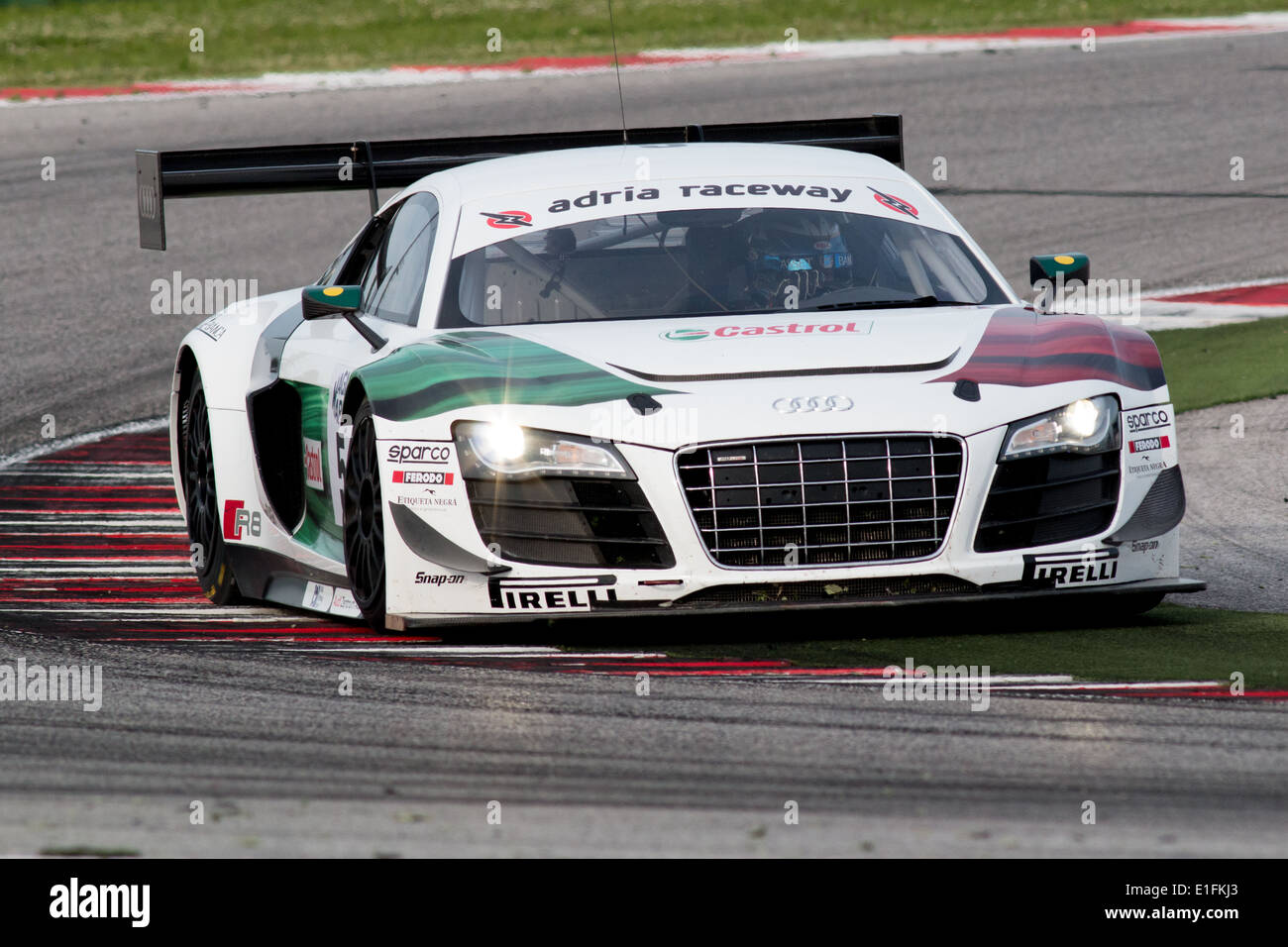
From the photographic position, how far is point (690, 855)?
3.75 metres

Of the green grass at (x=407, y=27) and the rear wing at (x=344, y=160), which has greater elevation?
the green grass at (x=407, y=27)

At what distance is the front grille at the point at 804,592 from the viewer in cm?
587

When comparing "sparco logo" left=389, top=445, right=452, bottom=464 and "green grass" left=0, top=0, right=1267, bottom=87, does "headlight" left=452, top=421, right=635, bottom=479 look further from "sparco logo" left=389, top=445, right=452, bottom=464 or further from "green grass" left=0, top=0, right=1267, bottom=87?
"green grass" left=0, top=0, right=1267, bottom=87

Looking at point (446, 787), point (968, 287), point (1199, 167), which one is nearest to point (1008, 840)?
point (446, 787)

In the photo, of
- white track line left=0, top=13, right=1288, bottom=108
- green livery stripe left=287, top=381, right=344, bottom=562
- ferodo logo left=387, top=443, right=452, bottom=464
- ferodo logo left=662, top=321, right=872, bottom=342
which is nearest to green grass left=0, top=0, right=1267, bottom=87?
white track line left=0, top=13, right=1288, bottom=108

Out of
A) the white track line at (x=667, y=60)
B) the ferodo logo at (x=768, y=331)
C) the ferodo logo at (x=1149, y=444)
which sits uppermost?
the white track line at (x=667, y=60)

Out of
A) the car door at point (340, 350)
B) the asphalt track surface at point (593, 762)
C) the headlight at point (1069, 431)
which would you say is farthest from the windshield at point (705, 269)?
the asphalt track surface at point (593, 762)

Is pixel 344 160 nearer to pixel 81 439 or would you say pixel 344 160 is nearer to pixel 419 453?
pixel 419 453

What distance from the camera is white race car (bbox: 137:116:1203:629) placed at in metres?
5.84

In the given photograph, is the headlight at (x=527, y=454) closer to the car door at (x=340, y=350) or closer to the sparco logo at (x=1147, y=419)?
the car door at (x=340, y=350)

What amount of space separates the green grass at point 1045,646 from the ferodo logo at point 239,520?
1816 millimetres

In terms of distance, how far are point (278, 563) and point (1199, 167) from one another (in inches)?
463

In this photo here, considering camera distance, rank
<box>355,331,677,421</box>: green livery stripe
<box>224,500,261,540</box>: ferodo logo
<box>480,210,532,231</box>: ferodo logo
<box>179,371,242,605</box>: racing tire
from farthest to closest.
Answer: <box>179,371,242,605</box>: racing tire → <box>224,500,261,540</box>: ferodo logo → <box>480,210,532,231</box>: ferodo logo → <box>355,331,677,421</box>: green livery stripe

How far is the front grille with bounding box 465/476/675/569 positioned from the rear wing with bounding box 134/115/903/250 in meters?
2.57
